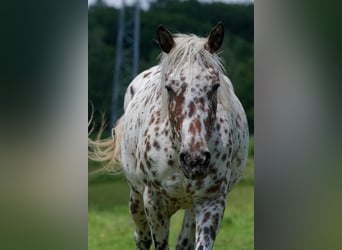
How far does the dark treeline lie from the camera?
4828mm

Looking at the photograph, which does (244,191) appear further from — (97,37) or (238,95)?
(97,37)

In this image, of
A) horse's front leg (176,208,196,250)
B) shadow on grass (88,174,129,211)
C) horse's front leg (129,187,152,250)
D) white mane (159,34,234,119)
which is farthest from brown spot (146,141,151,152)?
shadow on grass (88,174,129,211)

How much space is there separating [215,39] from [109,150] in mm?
1402

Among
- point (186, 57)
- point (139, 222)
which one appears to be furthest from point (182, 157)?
point (139, 222)

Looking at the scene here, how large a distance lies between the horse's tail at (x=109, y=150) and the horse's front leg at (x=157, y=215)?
91 centimetres

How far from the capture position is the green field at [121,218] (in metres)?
4.72

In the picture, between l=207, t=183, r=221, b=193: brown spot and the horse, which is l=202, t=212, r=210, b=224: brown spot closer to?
the horse

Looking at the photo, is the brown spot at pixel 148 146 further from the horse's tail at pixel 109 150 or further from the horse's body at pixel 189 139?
the horse's tail at pixel 109 150

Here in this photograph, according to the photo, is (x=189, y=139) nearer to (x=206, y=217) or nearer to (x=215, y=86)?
(x=215, y=86)

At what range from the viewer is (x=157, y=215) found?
3.87 m

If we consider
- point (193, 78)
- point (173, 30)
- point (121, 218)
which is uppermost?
point (173, 30)
